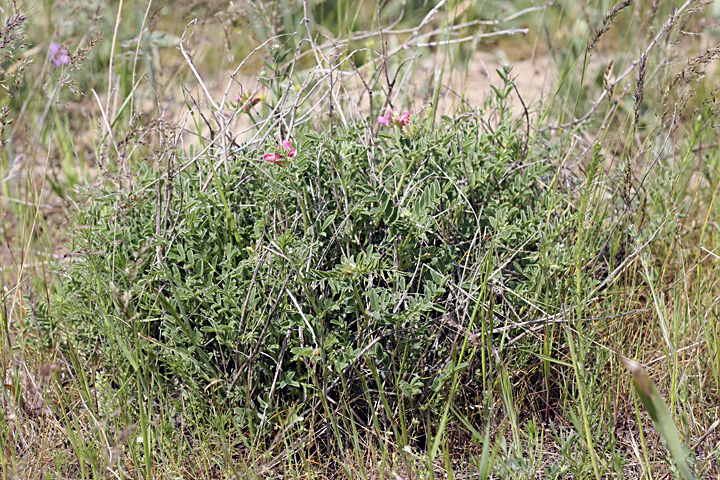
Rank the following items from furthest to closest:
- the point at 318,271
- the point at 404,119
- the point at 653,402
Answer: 1. the point at 404,119
2. the point at 318,271
3. the point at 653,402

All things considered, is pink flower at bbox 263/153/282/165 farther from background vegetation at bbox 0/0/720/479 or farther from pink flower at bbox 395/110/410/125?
pink flower at bbox 395/110/410/125

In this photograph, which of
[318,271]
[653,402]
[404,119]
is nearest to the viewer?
[653,402]

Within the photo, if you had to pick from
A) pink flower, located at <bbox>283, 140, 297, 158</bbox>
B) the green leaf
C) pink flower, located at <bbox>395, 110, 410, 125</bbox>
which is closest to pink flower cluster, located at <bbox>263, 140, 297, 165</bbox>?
pink flower, located at <bbox>283, 140, 297, 158</bbox>

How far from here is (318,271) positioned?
4.98 ft

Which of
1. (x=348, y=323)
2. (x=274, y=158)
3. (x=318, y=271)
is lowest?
(x=348, y=323)

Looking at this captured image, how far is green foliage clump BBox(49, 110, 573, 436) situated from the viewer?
1.54 m

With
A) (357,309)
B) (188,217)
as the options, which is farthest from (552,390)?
(188,217)

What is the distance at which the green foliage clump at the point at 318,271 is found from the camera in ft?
5.06

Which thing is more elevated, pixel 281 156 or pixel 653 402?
pixel 281 156

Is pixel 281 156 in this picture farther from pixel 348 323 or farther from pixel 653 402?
pixel 653 402

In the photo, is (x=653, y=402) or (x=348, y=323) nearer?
(x=653, y=402)

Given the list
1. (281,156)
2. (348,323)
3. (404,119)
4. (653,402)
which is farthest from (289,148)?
(653,402)

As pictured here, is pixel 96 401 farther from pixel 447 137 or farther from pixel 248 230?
pixel 447 137

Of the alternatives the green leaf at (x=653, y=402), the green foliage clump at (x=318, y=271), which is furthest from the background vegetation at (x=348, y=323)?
the green leaf at (x=653, y=402)
